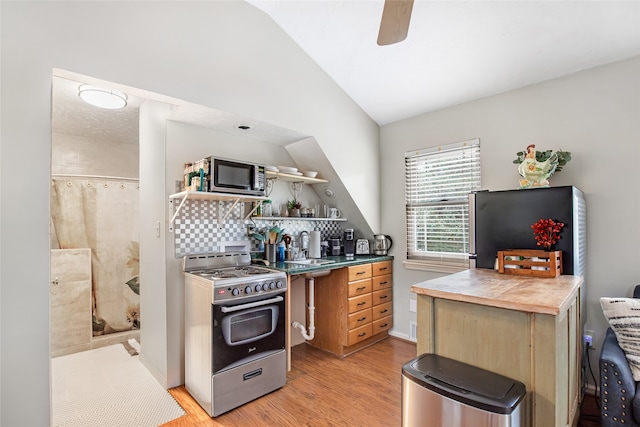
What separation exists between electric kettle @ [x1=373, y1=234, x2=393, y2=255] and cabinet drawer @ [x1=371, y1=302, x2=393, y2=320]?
24.1 inches

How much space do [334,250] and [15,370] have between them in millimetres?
2790

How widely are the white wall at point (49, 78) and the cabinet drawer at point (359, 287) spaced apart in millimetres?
1681

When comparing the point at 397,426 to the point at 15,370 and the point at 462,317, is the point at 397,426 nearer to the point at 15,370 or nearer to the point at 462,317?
the point at 462,317

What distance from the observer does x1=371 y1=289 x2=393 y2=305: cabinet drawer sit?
135 inches

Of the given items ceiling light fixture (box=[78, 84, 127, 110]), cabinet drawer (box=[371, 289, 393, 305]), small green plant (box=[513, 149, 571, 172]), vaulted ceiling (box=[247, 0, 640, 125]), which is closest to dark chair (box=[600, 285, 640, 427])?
small green plant (box=[513, 149, 571, 172])

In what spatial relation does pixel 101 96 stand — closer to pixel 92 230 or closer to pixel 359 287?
pixel 92 230

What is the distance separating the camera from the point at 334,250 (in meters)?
3.72

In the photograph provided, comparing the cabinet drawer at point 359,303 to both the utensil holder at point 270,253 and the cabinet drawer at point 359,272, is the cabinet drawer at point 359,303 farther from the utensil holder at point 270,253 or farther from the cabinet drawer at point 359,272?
the utensil holder at point 270,253

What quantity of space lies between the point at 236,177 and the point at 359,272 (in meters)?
1.58

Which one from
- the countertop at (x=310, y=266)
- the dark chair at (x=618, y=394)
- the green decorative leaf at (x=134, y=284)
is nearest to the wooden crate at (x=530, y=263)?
the dark chair at (x=618, y=394)

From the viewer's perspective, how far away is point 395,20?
1.50 meters

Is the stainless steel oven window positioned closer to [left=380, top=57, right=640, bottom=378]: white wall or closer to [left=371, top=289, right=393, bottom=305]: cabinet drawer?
[left=371, top=289, right=393, bottom=305]: cabinet drawer

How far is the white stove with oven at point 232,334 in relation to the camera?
7.07 feet

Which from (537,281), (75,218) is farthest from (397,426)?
(75,218)
